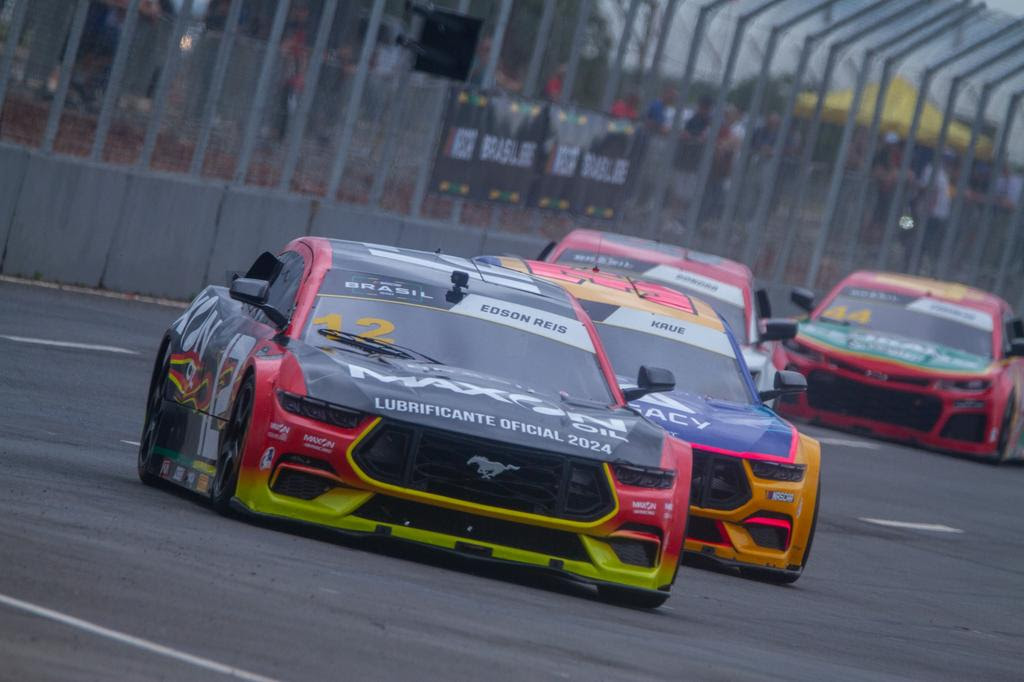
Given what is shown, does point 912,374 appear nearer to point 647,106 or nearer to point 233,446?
point 647,106

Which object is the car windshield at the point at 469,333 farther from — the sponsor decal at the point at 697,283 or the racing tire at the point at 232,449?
the sponsor decal at the point at 697,283

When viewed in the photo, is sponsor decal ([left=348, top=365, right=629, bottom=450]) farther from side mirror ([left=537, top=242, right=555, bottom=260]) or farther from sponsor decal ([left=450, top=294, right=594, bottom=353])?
side mirror ([left=537, top=242, right=555, bottom=260])

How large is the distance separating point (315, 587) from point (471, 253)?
18.1 m

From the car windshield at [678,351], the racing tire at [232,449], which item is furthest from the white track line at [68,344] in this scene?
the racing tire at [232,449]

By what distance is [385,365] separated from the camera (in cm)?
922

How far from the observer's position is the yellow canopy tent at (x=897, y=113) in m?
31.2

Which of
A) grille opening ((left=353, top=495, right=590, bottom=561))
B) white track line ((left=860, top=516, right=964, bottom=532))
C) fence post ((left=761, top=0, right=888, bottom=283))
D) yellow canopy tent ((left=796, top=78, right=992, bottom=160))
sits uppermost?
yellow canopy tent ((left=796, top=78, right=992, bottom=160))

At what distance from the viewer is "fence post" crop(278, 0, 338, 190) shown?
23.5 metres

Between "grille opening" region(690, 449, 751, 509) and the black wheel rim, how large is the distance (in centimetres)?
305

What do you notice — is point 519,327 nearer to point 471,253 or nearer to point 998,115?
point 471,253

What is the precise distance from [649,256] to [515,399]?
9.60 metres

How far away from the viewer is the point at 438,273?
34.1 feet

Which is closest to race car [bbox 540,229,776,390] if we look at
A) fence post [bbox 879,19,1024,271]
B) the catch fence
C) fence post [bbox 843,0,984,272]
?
the catch fence

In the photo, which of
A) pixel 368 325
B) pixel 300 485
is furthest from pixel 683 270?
pixel 300 485
